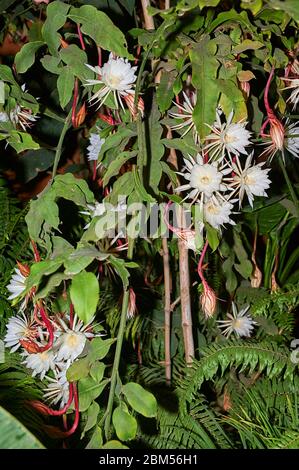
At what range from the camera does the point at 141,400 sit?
0.61 meters

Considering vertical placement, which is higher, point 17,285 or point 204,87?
point 204,87

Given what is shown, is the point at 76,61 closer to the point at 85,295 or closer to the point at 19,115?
the point at 19,115

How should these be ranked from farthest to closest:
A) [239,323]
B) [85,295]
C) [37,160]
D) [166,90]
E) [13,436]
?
[37,160], [239,323], [166,90], [85,295], [13,436]

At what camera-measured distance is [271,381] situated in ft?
3.30

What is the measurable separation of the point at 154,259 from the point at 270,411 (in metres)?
0.44

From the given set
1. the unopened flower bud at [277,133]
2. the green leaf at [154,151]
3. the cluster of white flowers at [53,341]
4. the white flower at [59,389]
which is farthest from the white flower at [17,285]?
the unopened flower bud at [277,133]

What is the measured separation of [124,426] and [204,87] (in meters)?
0.38

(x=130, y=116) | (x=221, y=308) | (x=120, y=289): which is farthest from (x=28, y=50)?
(x=221, y=308)

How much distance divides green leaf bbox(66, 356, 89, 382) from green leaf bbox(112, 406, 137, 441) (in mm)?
68

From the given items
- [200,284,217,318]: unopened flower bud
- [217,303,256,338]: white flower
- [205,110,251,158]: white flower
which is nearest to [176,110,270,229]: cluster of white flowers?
[205,110,251,158]: white flower

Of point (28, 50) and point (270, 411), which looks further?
point (270, 411)

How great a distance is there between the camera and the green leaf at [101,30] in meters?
0.69

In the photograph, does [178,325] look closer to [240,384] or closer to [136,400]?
[240,384]

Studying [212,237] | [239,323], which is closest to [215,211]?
[212,237]
